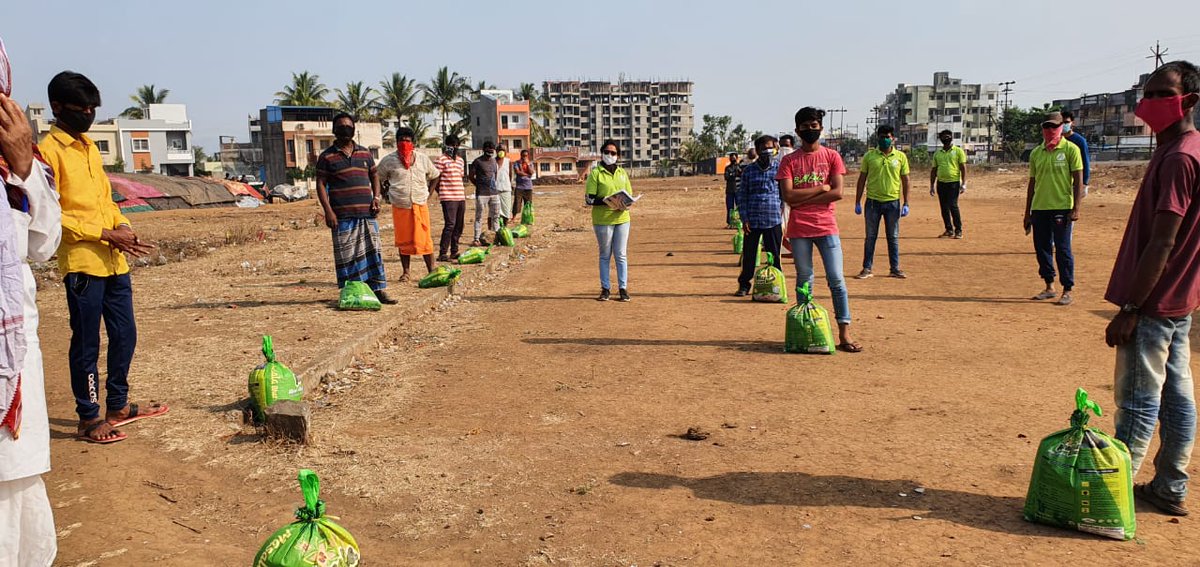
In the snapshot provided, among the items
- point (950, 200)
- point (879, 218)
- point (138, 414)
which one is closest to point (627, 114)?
point (950, 200)

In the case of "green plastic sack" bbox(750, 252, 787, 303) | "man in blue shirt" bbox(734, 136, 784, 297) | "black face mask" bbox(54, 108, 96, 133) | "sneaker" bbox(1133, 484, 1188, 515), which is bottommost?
"sneaker" bbox(1133, 484, 1188, 515)

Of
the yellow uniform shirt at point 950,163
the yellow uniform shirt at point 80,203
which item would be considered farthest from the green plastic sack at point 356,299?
the yellow uniform shirt at point 950,163

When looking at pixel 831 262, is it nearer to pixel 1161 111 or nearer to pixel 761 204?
pixel 761 204

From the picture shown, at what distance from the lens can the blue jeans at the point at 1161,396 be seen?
12.1ft

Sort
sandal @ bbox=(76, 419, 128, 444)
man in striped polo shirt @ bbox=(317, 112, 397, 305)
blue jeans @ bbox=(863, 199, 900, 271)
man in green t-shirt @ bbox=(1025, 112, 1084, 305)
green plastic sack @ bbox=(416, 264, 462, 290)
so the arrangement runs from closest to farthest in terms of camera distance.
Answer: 1. sandal @ bbox=(76, 419, 128, 444)
2. man in striped polo shirt @ bbox=(317, 112, 397, 305)
3. man in green t-shirt @ bbox=(1025, 112, 1084, 305)
4. green plastic sack @ bbox=(416, 264, 462, 290)
5. blue jeans @ bbox=(863, 199, 900, 271)

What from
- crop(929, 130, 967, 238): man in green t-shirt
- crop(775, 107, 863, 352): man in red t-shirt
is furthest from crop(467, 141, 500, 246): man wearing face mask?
crop(775, 107, 863, 352): man in red t-shirt

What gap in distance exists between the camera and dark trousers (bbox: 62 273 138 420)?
495 centimetres

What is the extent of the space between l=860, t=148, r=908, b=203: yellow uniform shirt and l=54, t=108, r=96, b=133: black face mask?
8.66 meters

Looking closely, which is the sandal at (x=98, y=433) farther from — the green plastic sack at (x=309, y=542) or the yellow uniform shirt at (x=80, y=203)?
the green plastic sack at (x=309, y=542)

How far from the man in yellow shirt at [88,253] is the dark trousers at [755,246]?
22.2ft

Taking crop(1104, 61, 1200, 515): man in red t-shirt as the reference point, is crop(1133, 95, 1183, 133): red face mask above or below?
above

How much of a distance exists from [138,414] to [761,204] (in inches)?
266

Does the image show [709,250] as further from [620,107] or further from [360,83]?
[620,107]

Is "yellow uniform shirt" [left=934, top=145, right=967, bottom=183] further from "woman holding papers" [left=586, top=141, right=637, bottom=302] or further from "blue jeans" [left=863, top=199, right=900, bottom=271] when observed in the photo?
"woman holding papers" [left=586, top=141, right=637, bottom=302]
